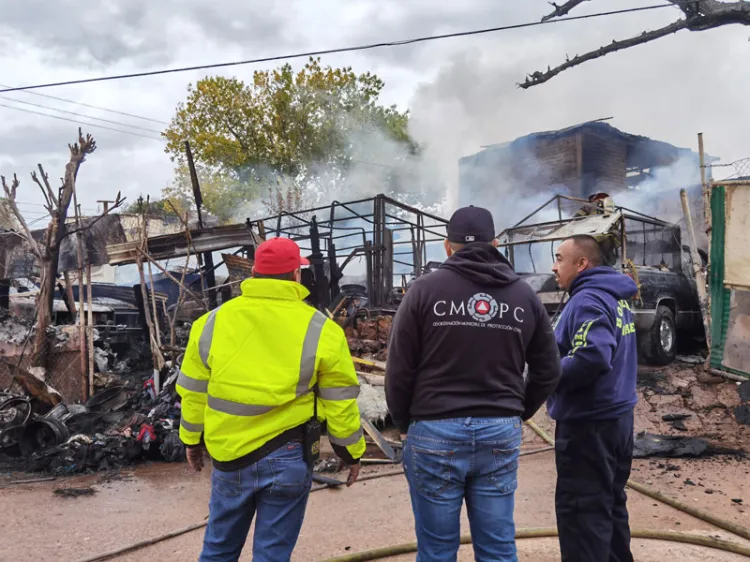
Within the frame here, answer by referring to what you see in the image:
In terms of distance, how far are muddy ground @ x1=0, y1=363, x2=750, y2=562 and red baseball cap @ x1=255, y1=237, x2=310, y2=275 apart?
6.76 ft

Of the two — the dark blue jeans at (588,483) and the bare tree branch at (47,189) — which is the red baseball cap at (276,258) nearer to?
the dark blue jeans at (588,483)

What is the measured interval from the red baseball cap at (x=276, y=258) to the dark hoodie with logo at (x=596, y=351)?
52.0 inches

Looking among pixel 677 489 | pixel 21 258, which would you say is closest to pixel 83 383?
pixel 21 258

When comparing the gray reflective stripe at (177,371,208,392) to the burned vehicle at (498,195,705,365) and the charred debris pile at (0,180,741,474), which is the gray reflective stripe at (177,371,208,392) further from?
the burned vehicle at (498,195,705,365)

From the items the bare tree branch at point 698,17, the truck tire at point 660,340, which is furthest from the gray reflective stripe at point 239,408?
the bare tree branch at point 698,17

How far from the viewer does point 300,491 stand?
236cm

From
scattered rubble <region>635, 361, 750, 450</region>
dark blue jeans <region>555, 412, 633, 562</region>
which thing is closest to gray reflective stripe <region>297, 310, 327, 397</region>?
dark blue jeans <region>555, 412, 633, 562</region>

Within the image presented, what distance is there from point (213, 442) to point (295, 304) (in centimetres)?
65

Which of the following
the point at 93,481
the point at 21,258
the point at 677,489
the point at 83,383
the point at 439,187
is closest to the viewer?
the point at 677,489

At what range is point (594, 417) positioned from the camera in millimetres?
2660

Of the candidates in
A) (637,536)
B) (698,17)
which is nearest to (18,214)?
(637,536)

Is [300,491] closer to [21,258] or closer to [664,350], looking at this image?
[664,350]

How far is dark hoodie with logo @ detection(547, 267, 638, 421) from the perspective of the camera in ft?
8.46

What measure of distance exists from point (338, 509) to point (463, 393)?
2907 mm
